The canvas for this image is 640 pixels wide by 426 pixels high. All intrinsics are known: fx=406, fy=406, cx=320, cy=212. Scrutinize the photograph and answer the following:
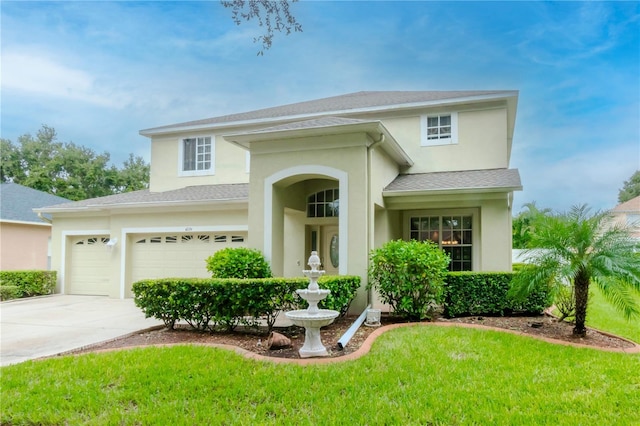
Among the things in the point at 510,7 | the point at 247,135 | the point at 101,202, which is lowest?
the point at 101,202

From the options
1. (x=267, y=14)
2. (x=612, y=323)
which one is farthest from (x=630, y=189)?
(x=267, y=14)

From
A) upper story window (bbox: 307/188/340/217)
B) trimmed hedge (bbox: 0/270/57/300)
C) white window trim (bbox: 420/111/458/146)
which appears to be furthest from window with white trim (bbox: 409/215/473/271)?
trimmed hedge (bbox: 0/270/57/300)

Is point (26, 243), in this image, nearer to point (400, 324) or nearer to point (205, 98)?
point (205, 98)

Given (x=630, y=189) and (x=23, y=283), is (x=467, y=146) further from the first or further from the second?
(x=630, y=189)

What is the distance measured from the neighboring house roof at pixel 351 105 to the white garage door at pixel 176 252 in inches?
180

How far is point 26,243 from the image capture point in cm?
1858

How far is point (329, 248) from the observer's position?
1285cm

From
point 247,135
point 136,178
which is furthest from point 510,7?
point 136,178

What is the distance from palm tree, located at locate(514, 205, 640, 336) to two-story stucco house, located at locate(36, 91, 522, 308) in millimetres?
2912

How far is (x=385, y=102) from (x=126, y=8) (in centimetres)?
955

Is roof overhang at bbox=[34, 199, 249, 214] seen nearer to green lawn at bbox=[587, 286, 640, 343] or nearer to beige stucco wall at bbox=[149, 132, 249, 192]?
beige stucco wall at bbox=[149, 132, 249, 192]

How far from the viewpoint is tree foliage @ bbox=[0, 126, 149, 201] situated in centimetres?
3253

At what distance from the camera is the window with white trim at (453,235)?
12.3 m

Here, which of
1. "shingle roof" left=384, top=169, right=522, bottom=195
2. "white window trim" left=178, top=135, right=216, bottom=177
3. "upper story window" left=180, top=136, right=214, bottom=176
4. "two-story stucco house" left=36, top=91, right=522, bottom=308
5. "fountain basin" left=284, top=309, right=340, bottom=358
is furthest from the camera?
"upper story window" left=180, top=136, right=214, bottom=176
